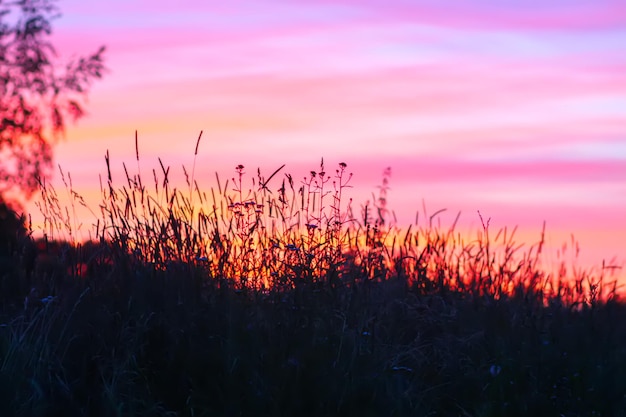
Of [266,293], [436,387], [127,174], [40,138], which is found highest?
[40,138]

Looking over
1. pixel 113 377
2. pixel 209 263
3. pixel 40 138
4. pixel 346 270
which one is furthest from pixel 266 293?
pixel 40 138

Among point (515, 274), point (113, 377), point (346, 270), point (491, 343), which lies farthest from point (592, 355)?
point (113, 377)

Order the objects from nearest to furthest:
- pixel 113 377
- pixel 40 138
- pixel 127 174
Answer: pixel 113 377
pixel 127 174
pixel 40 138

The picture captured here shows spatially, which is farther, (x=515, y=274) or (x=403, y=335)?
(x=515, y=274)

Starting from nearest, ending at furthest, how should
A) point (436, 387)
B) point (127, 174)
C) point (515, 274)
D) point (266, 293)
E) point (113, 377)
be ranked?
1. point (113, 377)
2. point (436, 387)
3. point (266, 293)
4. point (127, 174)
5. point (515, 274)

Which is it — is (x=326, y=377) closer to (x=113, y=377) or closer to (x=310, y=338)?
(x=310, y=338)

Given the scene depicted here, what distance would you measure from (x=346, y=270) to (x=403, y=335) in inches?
34.9

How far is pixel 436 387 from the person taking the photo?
20.1 ft

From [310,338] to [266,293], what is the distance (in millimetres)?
849

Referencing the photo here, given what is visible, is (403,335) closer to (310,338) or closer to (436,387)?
(436,387)

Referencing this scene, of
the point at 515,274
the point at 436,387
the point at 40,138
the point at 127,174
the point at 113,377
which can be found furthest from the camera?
the point at 40,138

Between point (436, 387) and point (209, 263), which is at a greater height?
point (209, 263)

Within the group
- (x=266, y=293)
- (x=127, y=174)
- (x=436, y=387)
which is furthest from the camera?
(x=127, y=174)

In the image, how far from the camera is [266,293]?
656cm
